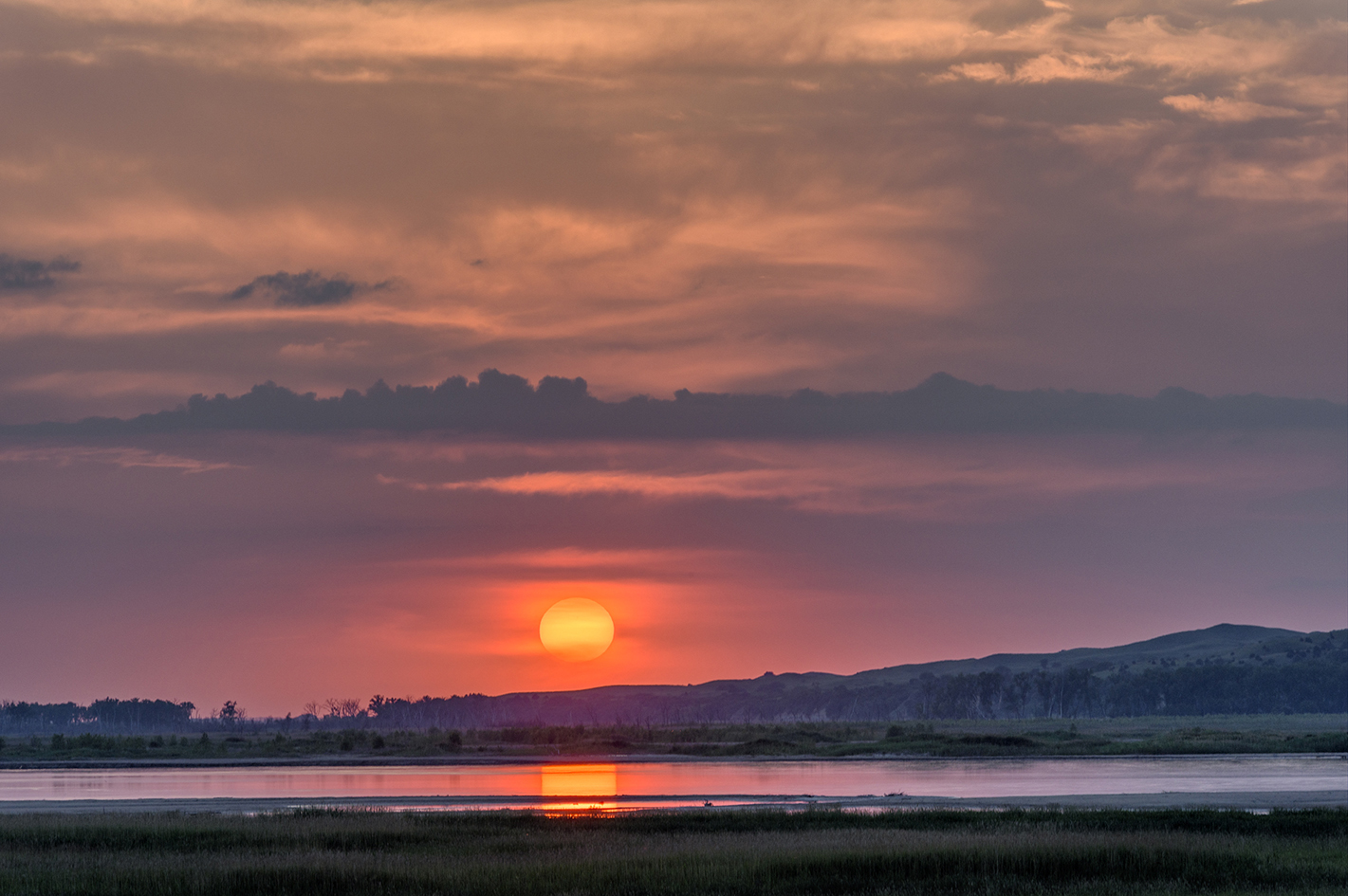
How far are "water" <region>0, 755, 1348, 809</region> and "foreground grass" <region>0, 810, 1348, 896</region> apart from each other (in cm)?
1482

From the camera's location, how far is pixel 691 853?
142ft

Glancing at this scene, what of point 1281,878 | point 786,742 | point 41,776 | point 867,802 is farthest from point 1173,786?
point 41,776

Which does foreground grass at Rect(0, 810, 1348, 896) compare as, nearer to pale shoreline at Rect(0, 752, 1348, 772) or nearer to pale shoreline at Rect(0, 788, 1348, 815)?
pale shoreline at Rect(0, 788, 1348, 815)

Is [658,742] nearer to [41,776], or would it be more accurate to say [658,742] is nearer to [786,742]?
[786,742]

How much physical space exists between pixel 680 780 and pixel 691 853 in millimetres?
46876

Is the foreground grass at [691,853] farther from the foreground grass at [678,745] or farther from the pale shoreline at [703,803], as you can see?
the foreground grass at [678,745]

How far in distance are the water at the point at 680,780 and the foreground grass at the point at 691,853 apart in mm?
14820

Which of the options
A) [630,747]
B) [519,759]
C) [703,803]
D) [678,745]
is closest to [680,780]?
[703,803]

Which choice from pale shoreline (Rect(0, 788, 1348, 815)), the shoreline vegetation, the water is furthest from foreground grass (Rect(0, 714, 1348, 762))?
pale shoreline (Rect(0, 788, 1348, 815))

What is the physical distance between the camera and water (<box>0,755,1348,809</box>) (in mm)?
74125

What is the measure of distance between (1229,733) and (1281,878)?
431 ft

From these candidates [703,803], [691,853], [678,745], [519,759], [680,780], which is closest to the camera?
[691,853]

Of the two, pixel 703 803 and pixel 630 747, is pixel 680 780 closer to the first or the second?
pixel 703 803

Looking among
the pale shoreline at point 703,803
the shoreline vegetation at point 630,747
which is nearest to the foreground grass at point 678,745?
the shoreline vegetation at point 630,747
